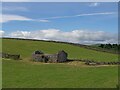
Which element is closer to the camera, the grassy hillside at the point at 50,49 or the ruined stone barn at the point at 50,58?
the ruined stone barn at the point at 50,58

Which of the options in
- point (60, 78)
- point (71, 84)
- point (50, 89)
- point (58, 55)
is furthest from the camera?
point (58, 55)

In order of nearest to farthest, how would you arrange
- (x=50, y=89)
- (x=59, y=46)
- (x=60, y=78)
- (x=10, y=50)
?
(x=50, y=89) → (x=60, y=78) → (x=10, y=50) → (x=59, y=46)

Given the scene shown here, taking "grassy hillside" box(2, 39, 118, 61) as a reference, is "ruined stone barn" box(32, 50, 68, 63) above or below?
below

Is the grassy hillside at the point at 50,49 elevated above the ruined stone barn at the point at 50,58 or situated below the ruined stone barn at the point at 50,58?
above

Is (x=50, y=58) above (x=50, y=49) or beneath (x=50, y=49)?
beneath

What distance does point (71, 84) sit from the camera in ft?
109

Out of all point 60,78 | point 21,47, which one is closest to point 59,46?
point 21,47

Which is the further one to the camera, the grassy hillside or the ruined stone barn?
the grassy hillside

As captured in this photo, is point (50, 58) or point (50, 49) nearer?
point (50, 58)

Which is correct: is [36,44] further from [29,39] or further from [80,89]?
[80,89]

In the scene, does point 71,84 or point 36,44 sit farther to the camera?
point 36,44

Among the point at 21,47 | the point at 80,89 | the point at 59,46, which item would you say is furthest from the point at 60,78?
the point at 59,46

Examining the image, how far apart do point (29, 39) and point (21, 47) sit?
73.7ft

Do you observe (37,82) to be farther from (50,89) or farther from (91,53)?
(91,53)
